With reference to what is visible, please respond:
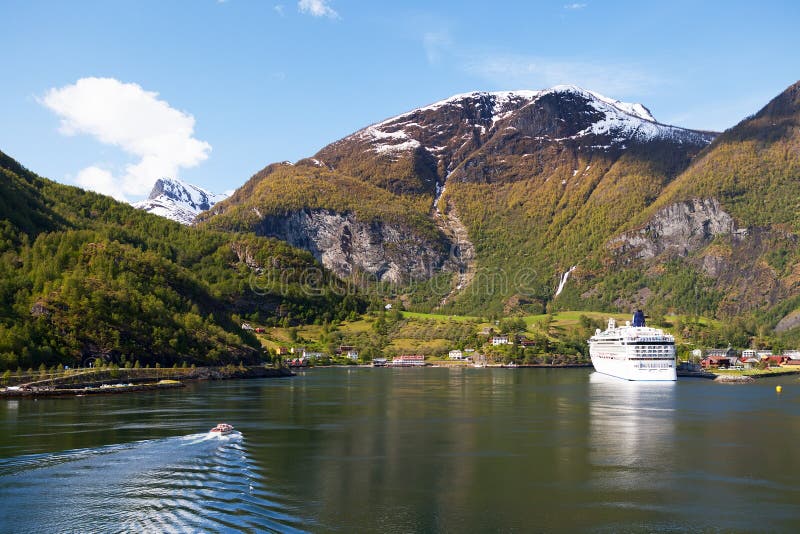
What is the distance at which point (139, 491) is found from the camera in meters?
51.7

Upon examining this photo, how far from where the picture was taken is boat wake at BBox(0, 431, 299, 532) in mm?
44613

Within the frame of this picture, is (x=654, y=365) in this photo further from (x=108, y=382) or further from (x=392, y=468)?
(x=392, y=468)

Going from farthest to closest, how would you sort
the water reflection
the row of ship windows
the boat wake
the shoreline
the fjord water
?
the row of ship windows → the shoreline → the water reflection → the fjord water → the boat wake

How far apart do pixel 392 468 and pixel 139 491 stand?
798 inches

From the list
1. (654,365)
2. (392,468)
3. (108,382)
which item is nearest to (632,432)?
(392,468)

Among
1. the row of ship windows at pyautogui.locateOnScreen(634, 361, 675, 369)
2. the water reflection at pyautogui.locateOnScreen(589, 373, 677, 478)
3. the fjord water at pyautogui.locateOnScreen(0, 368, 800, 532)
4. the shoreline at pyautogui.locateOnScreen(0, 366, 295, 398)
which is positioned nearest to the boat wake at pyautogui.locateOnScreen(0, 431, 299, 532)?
the fjord water at pyautogui.locateOnScreen(0, 368, 800, 532)

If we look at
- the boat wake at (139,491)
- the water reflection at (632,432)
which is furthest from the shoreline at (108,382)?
the water reflection at (632,432)

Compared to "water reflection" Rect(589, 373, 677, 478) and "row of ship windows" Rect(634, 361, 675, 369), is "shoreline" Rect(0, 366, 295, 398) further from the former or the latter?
"row of ship windows" Rect(634, 361, 675, 369)

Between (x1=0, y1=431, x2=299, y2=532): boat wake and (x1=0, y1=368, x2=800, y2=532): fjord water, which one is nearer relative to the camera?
(x1=0, y1=431, x2=299, y2=532): boat wake

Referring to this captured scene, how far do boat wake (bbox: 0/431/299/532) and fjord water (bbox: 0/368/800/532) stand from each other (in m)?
0.17

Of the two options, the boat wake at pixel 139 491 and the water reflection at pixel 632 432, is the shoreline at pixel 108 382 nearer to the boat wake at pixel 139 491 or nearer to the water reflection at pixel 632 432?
the boat wake at pixel 139 491

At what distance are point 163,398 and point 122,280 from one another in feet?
234

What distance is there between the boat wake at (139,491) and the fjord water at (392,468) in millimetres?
169

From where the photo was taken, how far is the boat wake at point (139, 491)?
1756 inches
